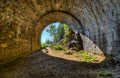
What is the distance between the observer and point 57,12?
13.2 m

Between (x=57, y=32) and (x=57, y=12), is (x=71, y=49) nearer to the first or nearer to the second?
(x=57, y=12)

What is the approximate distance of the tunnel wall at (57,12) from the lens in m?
7.72

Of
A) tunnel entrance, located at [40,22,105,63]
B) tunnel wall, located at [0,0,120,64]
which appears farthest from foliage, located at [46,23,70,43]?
tunnel wall, located at [0,0,120,64]

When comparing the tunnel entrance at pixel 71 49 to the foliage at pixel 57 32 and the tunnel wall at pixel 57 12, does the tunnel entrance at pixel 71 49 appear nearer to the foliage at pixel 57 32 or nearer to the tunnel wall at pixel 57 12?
the tunnel wall at pixel 57 12

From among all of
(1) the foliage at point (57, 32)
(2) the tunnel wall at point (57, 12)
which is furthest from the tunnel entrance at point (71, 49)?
(1) the foliage at point (57, 32)

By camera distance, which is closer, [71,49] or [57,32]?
[71,49]

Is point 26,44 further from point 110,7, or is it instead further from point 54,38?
point 54,38

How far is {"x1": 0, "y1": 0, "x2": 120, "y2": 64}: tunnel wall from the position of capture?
7.72 m

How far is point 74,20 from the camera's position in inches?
539

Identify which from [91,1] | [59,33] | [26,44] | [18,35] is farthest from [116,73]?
[59,33]

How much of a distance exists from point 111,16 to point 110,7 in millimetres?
396

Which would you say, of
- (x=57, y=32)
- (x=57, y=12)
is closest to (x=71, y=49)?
(x=57, y=12)

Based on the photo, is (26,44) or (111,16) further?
(26,44)

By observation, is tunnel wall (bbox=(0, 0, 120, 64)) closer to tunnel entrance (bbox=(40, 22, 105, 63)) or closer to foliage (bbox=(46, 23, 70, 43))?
tunnel entrance (bbox=(40, 22, 105, 63))
